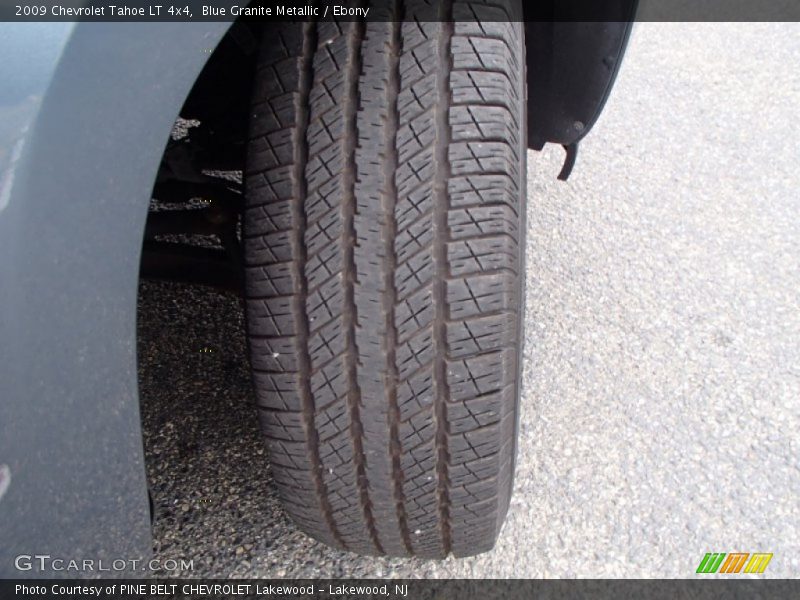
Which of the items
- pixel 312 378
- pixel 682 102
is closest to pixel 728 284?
pixel 682 102

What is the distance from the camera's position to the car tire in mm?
988

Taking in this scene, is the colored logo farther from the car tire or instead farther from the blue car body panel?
the blue car body panel

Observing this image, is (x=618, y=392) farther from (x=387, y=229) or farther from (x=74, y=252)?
(x=74, y=252)

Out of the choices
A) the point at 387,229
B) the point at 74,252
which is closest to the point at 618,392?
the point at 387,229

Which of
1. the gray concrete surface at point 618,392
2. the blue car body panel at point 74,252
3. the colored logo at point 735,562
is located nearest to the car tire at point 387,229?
the blue car body panel at point 74,252

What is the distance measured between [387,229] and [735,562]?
104 cm

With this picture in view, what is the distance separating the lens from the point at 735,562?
149cm

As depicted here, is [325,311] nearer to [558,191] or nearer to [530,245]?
[530,245]

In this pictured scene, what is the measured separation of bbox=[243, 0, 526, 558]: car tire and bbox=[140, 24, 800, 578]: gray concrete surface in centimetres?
51

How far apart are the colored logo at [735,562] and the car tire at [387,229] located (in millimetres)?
701

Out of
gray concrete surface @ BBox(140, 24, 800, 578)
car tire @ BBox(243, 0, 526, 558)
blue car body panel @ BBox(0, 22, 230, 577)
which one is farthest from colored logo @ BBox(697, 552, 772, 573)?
blue car body panel @ BBox(0, 22, 230, 577)

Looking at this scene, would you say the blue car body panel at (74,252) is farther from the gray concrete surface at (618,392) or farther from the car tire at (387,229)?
the gray concrete surface at (618,392)

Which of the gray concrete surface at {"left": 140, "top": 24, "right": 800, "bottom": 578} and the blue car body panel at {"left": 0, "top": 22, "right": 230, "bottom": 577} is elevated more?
the blue car body panel at {"left": 0, "top": 22, "right": 230, "bottom": 577}

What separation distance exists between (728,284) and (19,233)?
200 cm
